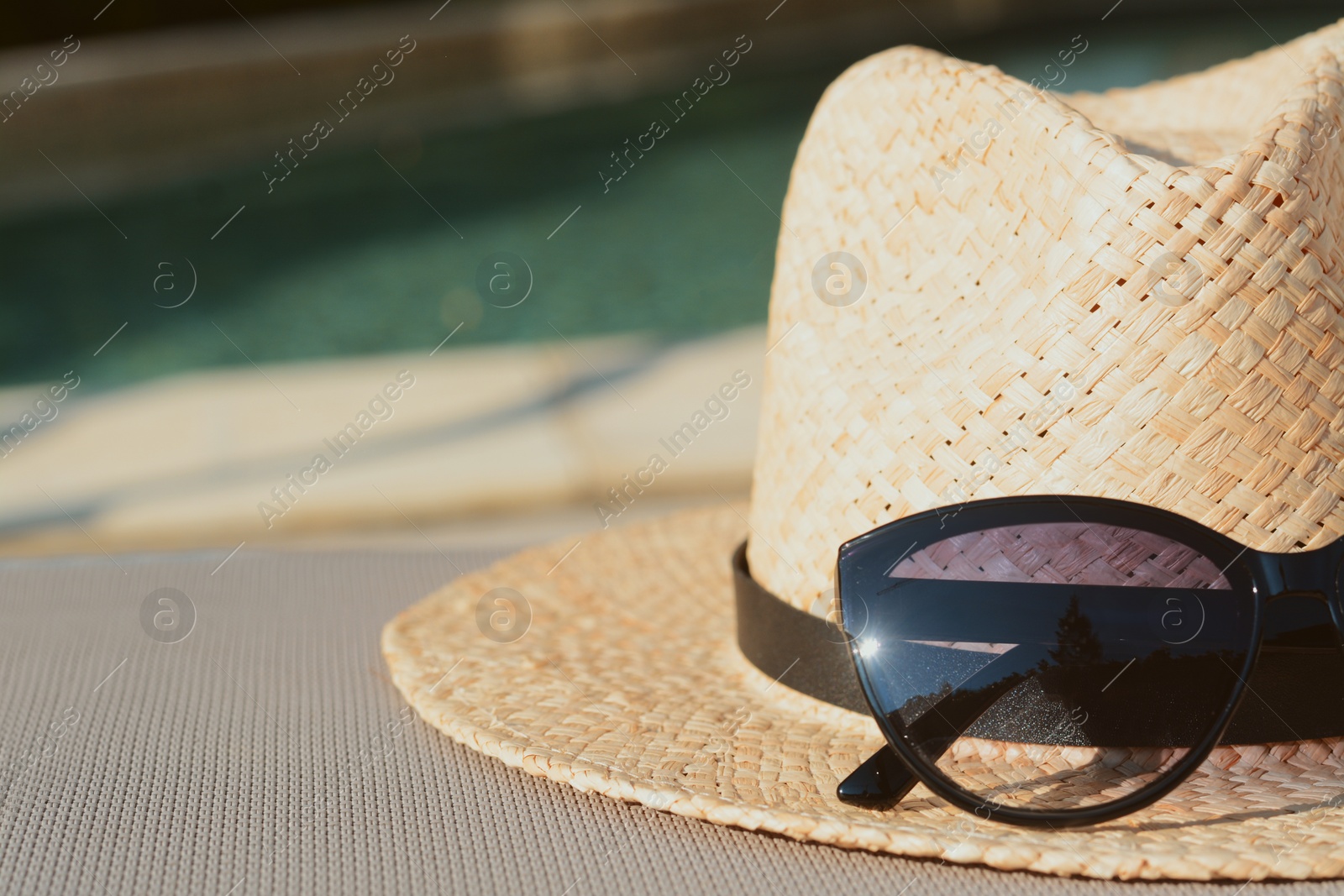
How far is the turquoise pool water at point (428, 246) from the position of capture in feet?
18.4

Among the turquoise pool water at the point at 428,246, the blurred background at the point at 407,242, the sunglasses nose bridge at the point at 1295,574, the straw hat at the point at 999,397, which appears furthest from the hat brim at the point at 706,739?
the turquoise pool water at the point at 428,246

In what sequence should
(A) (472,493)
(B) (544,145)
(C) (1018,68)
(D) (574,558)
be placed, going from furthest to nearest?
1. (C) (1018,68)
2. (B) (544,145)
3. (A) (472,493)
4. (D) (574,558)

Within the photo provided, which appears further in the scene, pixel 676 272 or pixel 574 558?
pixel 676 272

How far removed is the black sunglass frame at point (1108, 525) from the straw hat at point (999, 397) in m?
0.02

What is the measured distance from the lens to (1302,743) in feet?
2.83

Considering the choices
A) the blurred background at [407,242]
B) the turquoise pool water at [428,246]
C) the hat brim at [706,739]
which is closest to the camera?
the hat brim at [706,739]

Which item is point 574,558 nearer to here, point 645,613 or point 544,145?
point 645,613

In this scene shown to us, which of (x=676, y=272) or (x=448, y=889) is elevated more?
(x=448, y=889)

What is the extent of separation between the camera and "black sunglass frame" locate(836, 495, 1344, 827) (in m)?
0.78

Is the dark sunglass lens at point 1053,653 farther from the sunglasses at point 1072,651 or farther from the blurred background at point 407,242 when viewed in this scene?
the blurred background at point 407,242

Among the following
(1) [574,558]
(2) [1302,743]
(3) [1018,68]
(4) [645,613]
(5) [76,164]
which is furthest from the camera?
(3) [1018,68]

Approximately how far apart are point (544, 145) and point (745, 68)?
12.0ft

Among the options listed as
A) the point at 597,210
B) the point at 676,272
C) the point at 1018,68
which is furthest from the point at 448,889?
the point at 1018,68

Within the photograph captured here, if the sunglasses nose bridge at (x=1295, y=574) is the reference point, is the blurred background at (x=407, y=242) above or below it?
below
